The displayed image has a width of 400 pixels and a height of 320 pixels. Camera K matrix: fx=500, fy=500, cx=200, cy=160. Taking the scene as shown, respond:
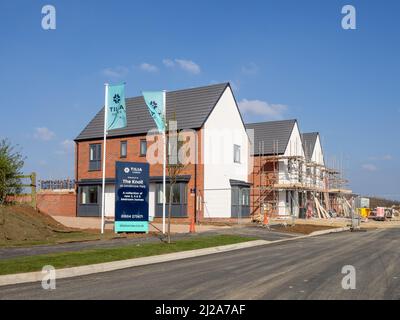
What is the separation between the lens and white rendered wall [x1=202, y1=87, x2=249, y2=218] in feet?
128

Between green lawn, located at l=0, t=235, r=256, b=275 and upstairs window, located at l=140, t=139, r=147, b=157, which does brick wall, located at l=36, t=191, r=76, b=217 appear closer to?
upstairs window, located at l=140, t=139, r=147, b=157

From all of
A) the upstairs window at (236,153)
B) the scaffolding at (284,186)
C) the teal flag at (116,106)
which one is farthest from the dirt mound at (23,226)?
the scaffolding at (284,186)

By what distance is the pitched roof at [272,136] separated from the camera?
50.5 meters

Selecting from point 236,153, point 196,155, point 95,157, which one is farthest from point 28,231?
point 236,153

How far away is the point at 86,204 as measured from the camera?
44219 mm

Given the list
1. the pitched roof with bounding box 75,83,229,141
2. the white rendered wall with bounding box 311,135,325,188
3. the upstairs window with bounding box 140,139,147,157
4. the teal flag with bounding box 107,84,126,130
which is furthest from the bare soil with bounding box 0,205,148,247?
the white rendered wall with bounding box 311,135,325,188

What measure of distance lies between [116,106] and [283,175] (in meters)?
27.6

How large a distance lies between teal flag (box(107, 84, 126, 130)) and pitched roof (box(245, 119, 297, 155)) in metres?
26.4

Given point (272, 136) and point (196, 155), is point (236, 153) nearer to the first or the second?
point (196, 155)

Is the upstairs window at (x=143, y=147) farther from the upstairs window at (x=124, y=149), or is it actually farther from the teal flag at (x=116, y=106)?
the teal flag at (x=116, y=106)

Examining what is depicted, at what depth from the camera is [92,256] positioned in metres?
15.8
